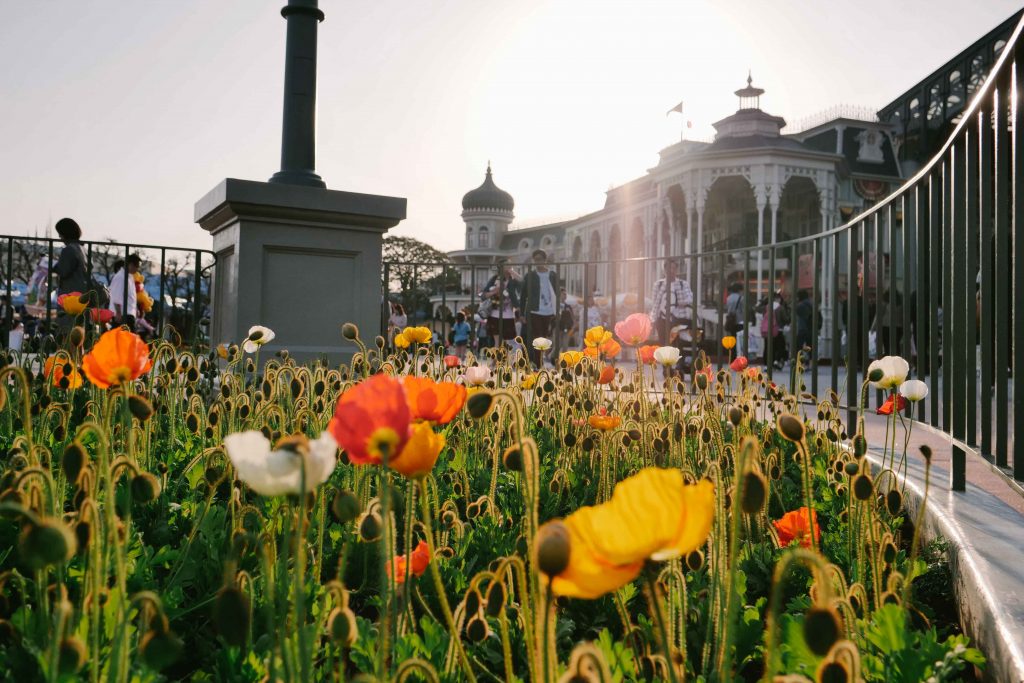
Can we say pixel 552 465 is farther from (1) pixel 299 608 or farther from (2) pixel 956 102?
(2) pixel 956 102

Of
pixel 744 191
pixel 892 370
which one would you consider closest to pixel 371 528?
pixel 892 370

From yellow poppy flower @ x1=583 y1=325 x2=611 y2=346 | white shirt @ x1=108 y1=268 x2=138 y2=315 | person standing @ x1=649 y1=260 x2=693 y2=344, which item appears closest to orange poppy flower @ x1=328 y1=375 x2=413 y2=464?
yellow poppy flower @ x1=583 y1=325 x2=611 y2=346

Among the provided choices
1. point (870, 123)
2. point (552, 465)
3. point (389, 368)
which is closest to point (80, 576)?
point (389, 368)

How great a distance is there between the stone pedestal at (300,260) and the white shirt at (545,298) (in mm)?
3644

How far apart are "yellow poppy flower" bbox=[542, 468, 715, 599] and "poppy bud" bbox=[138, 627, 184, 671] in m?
0.32

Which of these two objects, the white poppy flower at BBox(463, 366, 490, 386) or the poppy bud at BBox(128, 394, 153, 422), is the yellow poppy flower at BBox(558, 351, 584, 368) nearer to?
the white poppy flower at BBox(463, 366, 490, 386)

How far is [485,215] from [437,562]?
244ft

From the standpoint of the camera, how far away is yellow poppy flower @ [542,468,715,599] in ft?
1.78

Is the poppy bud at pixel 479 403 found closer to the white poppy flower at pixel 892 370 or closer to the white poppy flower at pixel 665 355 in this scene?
the white poppy flower at pixel 892 370

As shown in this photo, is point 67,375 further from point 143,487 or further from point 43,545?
point 43,545

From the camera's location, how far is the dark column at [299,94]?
5383 mm

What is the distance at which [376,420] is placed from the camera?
0.67 metres

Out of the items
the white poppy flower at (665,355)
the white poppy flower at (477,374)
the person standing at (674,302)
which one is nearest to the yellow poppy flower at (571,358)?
the white poppy flower at (665,355)

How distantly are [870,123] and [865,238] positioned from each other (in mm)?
38030
